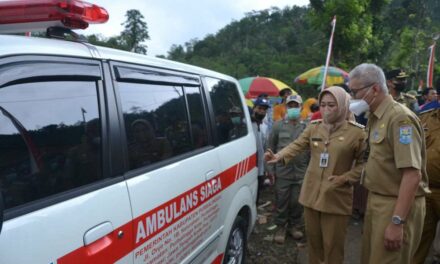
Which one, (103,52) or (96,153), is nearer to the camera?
(96,153)

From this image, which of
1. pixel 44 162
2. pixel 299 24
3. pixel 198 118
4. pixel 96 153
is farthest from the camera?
pixel 299 24

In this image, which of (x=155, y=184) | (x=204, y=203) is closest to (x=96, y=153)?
(x=155, y=184)

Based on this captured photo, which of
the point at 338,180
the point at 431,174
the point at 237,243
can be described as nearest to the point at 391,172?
the point at 338,180

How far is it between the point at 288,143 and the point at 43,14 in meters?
3.46

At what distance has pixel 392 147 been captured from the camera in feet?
7.35

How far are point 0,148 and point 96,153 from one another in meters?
0.42

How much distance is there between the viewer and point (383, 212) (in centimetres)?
230

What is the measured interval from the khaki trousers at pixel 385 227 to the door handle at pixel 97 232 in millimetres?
1729

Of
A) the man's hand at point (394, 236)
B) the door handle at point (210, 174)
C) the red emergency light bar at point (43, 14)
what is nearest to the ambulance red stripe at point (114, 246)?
the door handle at point (210, 174)

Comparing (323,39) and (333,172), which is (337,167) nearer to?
(333,172)

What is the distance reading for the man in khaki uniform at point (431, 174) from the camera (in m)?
2.95

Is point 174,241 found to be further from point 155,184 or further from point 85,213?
point 85,213

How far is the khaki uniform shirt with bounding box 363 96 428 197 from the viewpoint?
6.99 ft

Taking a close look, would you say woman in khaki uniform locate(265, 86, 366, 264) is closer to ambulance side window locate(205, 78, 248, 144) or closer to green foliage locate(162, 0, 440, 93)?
ambulance side window locate(205, 78, 248, 144)
